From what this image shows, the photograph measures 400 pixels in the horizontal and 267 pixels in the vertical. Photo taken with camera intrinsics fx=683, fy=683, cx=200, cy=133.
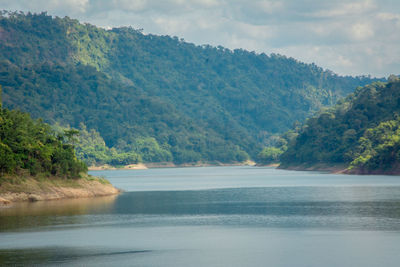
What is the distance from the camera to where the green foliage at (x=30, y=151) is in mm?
86000

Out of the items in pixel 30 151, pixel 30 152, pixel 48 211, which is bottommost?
pixel 48 211

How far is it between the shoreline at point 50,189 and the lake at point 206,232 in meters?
2.62

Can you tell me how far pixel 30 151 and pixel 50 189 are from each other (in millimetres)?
5687

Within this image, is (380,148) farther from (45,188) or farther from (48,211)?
(48,211)

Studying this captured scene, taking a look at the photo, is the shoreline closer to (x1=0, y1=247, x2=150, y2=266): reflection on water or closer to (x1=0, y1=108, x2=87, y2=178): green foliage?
(x1=0, y1=108, x2=87, y2=178): green foliage

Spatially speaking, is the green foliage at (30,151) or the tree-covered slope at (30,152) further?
the green foliage at (30,151)

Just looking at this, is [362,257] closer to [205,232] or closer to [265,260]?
[265,260]

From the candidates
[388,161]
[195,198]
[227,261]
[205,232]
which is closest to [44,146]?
[195,198]

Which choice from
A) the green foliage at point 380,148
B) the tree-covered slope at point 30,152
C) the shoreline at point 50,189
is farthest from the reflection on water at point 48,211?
the green foliage at point 380,148

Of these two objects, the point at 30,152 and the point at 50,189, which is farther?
the point at 50,189

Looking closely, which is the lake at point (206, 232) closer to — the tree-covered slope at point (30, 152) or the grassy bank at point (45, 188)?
the grassy bank at point (45, 188)

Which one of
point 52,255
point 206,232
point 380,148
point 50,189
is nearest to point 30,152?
point 50,189

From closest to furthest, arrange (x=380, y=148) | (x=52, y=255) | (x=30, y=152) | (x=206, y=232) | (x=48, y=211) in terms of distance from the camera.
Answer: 1. (x=52, y=255)
2. (x=206, y=232)
3. (x=48, y=211)
4. (x=30, y=152)
5. (x=380, y=148)

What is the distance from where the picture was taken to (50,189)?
298 feet
